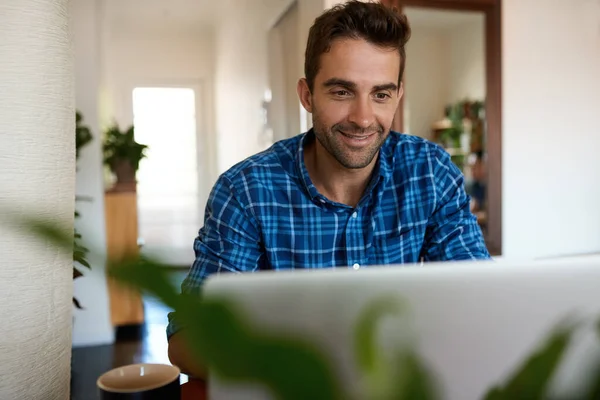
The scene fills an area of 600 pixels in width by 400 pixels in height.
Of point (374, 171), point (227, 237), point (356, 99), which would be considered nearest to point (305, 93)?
point (356, 99)

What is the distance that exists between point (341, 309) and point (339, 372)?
11cm

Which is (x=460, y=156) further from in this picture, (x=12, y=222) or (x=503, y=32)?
(x=12, y=222)

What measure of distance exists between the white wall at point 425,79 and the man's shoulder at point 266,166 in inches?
58.3

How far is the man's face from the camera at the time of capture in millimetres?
1318

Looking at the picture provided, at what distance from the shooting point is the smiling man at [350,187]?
1268 millimetres

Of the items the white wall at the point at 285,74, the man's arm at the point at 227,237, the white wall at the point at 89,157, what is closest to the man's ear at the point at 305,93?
the man's arm at the point at 227,237

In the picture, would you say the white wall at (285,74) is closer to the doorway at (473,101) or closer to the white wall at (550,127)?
the doorway at (473,101)

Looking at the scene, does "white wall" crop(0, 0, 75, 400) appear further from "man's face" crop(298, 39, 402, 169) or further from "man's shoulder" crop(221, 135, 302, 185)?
"man's face" crop(298, 39, 402, 169)

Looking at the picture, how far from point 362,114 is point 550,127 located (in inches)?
86.3

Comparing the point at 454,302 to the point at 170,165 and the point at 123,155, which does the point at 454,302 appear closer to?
the point at 123,155

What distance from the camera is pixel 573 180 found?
317 centimetres

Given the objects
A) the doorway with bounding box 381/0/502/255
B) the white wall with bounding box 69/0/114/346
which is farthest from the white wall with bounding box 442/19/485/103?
the white wall with bounding box 69/0/114/346

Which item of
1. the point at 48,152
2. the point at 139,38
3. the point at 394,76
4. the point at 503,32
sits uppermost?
the point at 139,38

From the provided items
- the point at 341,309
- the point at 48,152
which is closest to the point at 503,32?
the point at 48,152
